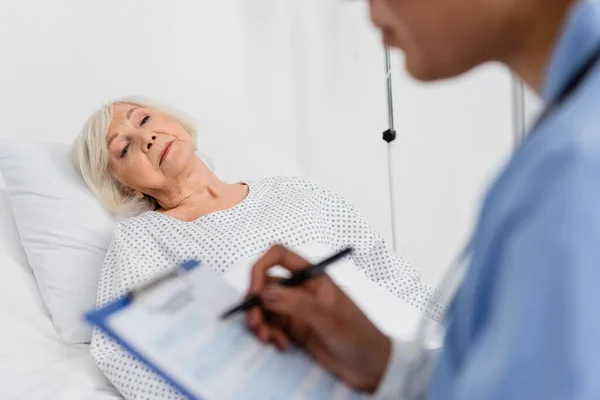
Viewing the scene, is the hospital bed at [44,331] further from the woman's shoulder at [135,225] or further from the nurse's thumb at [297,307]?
the nurse's thumb at [297,307]

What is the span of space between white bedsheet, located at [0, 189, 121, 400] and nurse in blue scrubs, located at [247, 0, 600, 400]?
2.76 feet

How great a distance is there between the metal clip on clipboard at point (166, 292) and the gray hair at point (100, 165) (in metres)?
0.90

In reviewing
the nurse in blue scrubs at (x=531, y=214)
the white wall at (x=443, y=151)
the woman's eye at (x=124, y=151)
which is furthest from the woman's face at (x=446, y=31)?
the white wall at (x=443, y=151)


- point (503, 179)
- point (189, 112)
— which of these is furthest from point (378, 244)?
point (503, 179)

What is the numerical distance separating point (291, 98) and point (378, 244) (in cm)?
79

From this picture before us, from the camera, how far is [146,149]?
1.49m

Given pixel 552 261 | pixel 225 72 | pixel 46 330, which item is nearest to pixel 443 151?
pixel 225 72

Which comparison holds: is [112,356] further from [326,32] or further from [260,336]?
[326,32]

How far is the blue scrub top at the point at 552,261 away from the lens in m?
0.33

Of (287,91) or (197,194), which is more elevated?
(287,91)

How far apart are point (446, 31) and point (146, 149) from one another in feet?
3.71

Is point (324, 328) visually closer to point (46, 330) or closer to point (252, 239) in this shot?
point (252, 239)

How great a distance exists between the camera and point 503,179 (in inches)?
17.0

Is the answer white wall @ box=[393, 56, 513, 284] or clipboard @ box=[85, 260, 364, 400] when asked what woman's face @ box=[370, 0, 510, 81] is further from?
white wall @ box=[393, 56, 513, 284]
